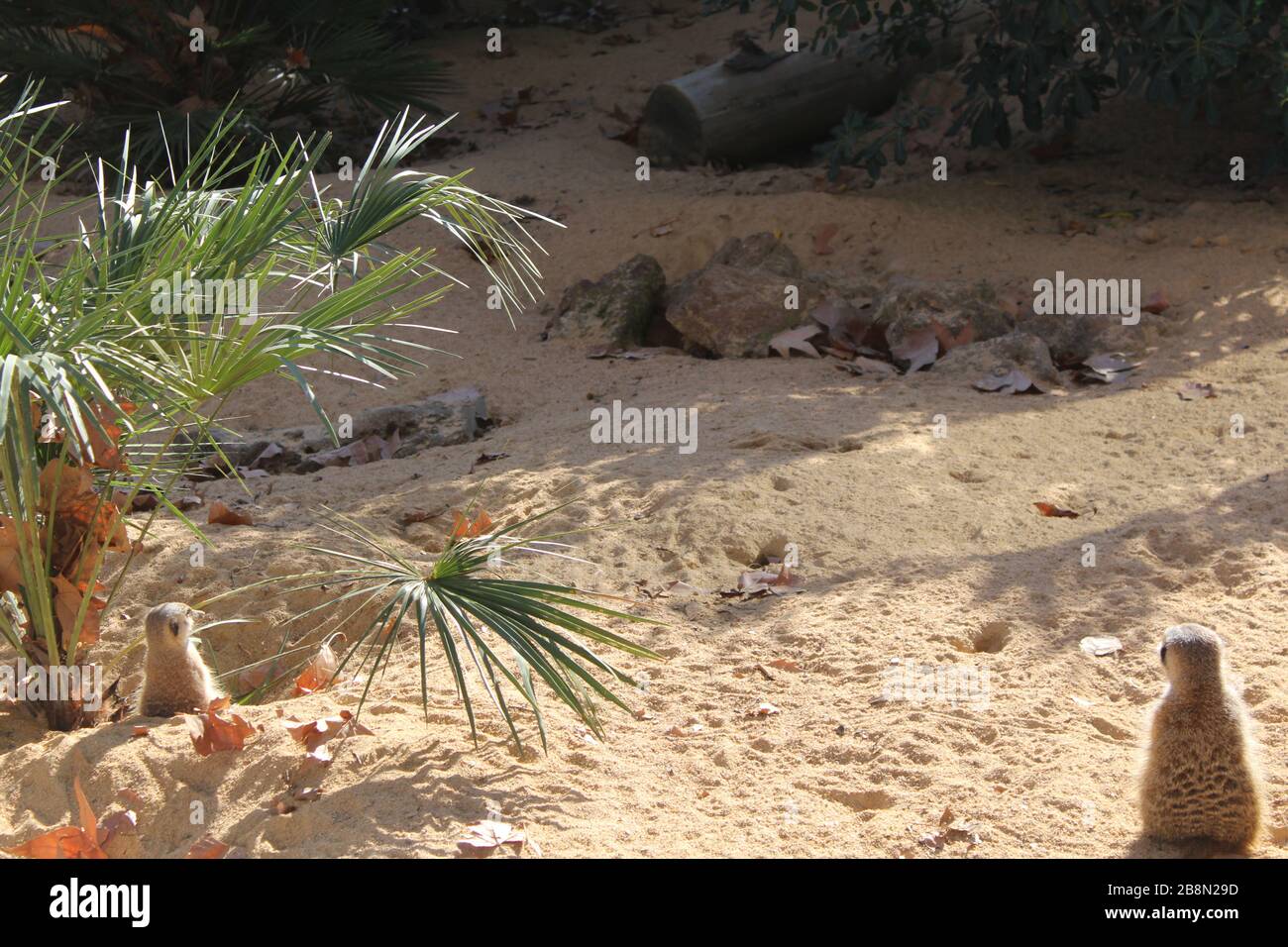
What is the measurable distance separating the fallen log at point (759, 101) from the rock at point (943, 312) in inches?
108

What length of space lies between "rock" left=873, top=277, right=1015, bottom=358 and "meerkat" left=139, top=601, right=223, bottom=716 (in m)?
3.76

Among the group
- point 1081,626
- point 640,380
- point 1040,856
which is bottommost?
point 1040,856

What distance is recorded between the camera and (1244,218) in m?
6.86

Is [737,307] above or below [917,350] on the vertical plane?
above

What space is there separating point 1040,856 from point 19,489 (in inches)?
101

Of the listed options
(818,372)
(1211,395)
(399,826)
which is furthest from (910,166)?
(399,826)

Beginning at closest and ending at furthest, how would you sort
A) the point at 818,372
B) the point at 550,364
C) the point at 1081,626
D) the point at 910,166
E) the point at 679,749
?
the point at 679,749, the point at 1081,626, the point at 818,372, the point at 550,364, the point at 910,166

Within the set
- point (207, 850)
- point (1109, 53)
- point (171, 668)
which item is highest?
point (1109, 53)

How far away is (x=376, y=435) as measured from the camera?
5.52 metres

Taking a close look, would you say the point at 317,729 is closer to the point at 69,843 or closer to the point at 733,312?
the point at 69,843

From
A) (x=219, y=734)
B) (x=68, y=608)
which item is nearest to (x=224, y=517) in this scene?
(x=68, y=608)

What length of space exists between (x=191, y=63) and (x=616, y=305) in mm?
3868

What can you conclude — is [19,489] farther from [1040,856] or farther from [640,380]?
[640,380]


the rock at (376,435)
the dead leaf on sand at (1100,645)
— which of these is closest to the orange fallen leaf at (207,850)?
the dead leaf on sand at (1100,645)
